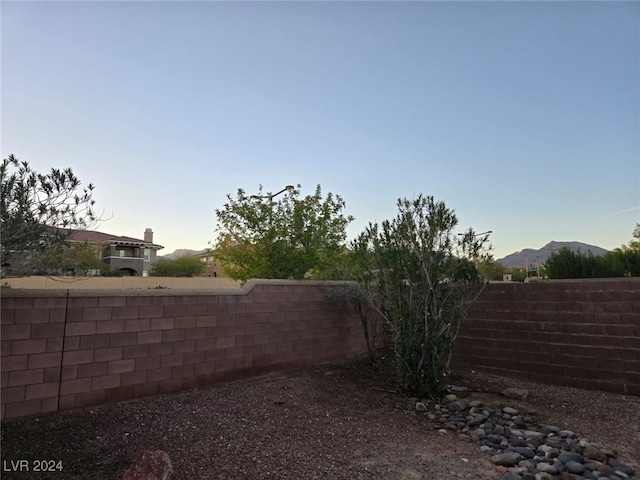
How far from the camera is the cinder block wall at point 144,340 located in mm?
4359

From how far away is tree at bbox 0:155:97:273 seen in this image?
3.75 m

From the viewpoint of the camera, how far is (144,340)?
5.33 m

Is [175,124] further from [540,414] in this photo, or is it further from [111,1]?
[540,414]

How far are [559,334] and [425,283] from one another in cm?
273

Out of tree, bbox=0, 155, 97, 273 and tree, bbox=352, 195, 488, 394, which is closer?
tree, bbox=0, 155, 97, 273

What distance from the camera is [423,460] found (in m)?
3.60

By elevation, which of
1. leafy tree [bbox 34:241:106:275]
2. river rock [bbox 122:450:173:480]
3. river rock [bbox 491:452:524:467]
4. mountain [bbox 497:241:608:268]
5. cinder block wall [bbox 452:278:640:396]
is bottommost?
river rock [bbox 491:452:524:467]

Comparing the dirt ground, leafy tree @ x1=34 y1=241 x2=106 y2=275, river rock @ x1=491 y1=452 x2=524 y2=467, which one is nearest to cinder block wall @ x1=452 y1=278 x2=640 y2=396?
the dirt ground

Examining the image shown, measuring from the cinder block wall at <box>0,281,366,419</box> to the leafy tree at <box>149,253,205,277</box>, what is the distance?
107 ft

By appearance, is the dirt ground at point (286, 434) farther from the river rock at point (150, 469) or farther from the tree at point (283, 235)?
the tree at point (283, 235)

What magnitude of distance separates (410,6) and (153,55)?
17.9 ft

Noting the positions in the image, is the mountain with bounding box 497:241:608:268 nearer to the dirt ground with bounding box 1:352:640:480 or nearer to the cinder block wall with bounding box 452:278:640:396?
the cinder block wall with bounding box 452:278:640:396

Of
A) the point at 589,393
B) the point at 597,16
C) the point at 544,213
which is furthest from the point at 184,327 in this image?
the point at 544,213

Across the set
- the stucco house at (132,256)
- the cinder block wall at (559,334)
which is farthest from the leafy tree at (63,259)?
the stucco house at (132,256)
